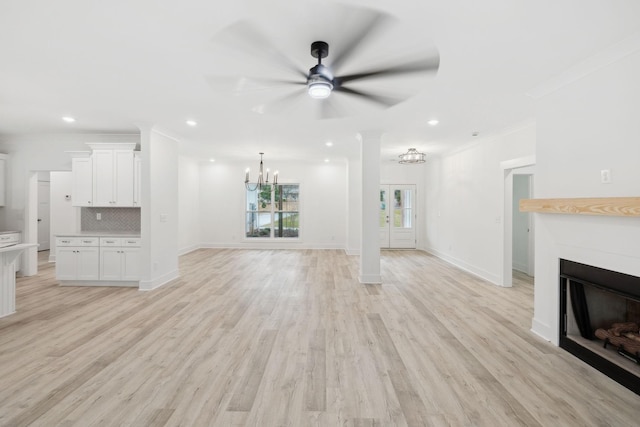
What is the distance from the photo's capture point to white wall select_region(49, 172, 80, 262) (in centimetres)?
765

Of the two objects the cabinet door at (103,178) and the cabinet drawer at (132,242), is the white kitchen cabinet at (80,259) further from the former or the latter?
the cabinet door at (103,178)

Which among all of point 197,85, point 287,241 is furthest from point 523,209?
point 287,241

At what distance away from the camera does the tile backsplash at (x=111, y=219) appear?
559 cm

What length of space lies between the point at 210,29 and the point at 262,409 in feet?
8.95

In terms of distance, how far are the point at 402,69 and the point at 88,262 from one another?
18.5 ft

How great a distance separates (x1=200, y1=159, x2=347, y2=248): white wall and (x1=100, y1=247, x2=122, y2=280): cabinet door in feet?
14.4

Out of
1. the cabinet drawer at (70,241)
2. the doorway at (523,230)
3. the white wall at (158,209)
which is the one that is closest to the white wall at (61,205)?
the cabinet drawer at (70,241)

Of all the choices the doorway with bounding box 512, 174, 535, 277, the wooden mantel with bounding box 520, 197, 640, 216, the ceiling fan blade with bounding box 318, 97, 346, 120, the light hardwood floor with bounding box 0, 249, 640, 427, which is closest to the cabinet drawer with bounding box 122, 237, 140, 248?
the light hardwood floor with bounding box 0, 249, 640, 427

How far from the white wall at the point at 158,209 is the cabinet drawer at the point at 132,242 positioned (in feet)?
0.48

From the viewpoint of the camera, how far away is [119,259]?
505 cm

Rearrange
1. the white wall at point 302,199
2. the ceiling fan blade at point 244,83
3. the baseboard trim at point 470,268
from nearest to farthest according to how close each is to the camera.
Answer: the ceiling fan blade at point 244,83 < the baseboard trim at point 470,268 < the white wall at point 302,199

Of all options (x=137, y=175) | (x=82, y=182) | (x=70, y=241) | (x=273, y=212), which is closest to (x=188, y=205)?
(x=273, y=212)

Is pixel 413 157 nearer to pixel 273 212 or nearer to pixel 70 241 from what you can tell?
pixel 273 212

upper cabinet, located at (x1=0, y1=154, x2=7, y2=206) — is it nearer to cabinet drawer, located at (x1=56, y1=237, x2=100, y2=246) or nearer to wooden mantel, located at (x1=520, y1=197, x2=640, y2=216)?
cabinet drawer, located at (x1=56, y1=237, x2=100, y2=246)
